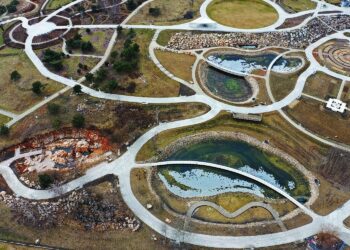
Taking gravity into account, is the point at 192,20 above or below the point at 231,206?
above

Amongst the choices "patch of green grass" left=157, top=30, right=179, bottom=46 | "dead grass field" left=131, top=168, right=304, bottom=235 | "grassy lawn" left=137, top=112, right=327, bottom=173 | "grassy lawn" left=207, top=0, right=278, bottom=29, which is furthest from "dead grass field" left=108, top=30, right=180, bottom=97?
"grassy lawn" left=207, top=0, right=278, bottom=29

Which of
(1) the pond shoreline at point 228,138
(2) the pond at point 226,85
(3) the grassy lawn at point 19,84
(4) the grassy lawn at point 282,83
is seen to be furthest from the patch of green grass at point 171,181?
(3) the grassy lawn at point 19,84

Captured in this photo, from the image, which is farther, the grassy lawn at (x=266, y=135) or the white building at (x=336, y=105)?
the white building at (x=336, y=105)

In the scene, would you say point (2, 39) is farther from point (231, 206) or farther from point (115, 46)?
point (231, 206)

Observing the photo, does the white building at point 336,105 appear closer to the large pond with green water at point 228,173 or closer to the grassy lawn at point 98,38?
the large pond with green water at point 228,173

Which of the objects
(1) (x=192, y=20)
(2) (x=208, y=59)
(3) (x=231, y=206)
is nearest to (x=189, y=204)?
(3) (x=231, y=206)
